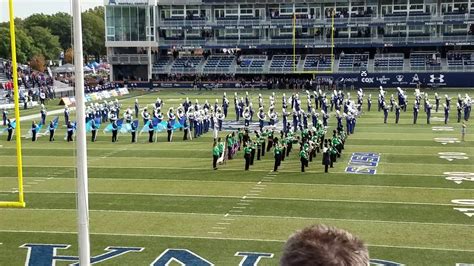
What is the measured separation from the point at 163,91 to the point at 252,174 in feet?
97.8

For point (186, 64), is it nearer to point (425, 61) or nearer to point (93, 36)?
point (425, 61)

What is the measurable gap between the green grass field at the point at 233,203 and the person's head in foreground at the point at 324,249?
7044 millimetres

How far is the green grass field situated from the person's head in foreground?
23.1 feet

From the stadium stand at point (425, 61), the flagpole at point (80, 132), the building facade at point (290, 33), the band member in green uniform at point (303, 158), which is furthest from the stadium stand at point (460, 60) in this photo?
the flagpole at point (80, 132)

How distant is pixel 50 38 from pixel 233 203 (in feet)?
206

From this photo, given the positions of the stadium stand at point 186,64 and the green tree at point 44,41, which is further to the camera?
the green tree at point 44,41

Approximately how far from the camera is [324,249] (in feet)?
5.49

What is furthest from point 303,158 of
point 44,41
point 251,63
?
point 44,41

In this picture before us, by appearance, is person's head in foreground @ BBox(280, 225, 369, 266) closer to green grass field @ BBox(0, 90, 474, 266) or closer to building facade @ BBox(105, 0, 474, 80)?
green grass field @ BBox(0, 90, 474, 266)

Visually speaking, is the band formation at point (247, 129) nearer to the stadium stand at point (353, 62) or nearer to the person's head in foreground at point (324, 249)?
the person's head in foreground at point (324, 249)

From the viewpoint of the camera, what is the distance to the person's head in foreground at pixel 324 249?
167 cm

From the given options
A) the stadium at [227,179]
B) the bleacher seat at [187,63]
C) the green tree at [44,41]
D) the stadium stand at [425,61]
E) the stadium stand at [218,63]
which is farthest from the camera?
the green tree at [44,41]

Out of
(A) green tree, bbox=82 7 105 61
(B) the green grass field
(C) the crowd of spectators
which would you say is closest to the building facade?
(C) the crowd of spectators

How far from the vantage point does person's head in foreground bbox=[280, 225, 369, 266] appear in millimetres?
1671
